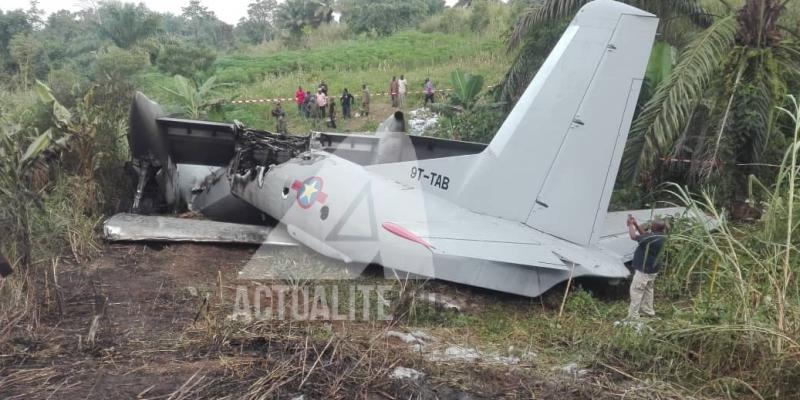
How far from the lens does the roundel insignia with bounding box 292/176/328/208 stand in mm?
9723

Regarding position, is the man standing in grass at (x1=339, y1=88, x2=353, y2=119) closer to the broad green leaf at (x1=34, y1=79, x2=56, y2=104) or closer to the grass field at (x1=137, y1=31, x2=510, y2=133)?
the grass field at (x1=137, y1=31, x2=510, y2=133)

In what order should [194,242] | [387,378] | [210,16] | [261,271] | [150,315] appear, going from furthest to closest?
1. [210,16]
2. [194,242]
3. [261,271]
4. [150,315]
5. [387,378]

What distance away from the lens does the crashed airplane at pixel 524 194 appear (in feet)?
26.5

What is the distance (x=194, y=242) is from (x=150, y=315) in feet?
9.79

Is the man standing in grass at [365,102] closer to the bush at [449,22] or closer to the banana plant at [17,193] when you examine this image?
the banana plant at [17,193]

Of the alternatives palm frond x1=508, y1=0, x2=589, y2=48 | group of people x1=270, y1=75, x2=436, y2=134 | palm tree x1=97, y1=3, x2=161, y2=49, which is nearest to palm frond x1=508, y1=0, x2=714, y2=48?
palm frond x1=508, y1=0, x2=589, y2=48

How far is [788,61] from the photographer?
461 inches

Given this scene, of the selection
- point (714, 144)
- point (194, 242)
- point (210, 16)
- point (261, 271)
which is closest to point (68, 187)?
point (194, 242)

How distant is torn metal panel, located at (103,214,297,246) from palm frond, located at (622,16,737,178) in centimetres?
617

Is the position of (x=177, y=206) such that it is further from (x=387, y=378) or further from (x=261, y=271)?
(x=387, y=378)

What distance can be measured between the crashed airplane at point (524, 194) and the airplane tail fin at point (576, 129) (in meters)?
0.01

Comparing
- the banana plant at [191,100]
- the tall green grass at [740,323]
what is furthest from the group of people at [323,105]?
the tall green grass at [740,323]

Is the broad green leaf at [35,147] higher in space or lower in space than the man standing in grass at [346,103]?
higher

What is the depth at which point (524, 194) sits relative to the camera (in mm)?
8727
